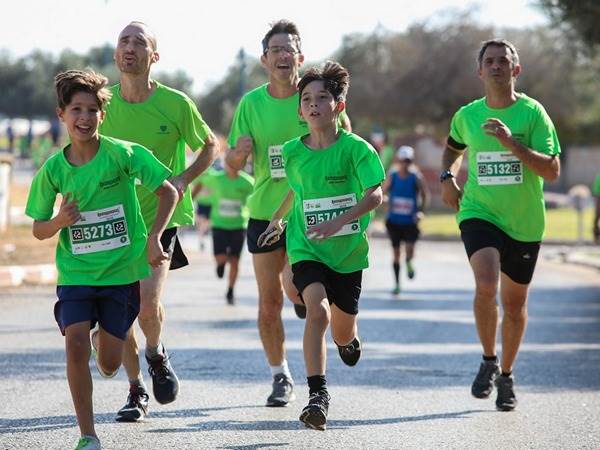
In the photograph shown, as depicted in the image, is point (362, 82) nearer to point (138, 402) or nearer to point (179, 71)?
point (179, 71)

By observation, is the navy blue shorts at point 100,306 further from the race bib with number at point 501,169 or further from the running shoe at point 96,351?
the race bib with number at point 501,169

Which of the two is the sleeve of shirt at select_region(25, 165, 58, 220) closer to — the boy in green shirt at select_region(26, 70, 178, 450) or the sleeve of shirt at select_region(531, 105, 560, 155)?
the boy in green shirt at select_region(26, 70, 178, 450)

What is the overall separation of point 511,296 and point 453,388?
1.16 m

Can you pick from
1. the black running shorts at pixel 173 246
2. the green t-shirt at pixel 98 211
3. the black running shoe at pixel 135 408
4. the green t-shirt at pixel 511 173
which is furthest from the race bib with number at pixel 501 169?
the green t-shirt at pixel 98 211

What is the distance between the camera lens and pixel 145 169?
7.53 m

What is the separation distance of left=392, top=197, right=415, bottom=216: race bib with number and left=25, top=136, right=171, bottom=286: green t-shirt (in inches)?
535

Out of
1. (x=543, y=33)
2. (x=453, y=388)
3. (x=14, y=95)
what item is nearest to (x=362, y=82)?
(x=543, y=33)

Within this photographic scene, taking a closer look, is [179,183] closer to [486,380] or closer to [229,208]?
[486,380]

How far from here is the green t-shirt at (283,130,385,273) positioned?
26.9ft

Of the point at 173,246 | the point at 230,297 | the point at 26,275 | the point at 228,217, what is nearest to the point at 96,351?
the point at 173,246

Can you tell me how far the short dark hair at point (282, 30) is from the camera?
30.7 feet

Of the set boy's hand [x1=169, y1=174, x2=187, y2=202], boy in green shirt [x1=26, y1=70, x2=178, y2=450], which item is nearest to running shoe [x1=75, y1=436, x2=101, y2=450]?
boy in green shirt [x1=26, y1=70, x2=178, y2=450]

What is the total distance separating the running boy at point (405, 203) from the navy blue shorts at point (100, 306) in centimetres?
1342

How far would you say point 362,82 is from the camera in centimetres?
6750
